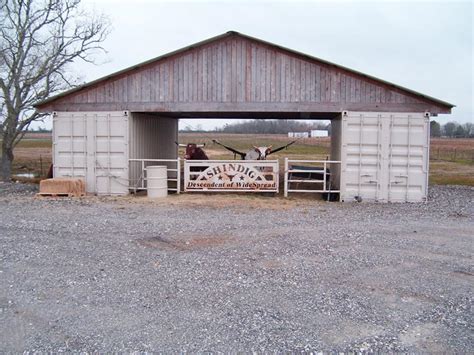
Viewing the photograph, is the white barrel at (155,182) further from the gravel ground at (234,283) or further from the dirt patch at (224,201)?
the gravel ground at (234,283)

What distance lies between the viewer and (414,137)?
48.0 ft

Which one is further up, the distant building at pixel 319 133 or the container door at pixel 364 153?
the distant building at pixel 319 133

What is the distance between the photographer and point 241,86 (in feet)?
49.8

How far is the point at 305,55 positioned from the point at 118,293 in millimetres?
10729

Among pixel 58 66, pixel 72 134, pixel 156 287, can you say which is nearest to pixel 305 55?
pixel 72 134

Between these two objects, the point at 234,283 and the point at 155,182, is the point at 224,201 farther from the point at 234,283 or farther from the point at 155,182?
the point at 234,283

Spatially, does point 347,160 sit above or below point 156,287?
above

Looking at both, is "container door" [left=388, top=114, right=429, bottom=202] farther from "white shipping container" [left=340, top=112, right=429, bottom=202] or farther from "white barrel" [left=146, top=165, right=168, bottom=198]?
"white barrel" [left=146, top=165, right=168, bottom=198]

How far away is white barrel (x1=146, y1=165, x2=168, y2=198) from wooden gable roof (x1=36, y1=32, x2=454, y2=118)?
192 cm

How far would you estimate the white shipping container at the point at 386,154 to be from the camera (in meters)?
14.6

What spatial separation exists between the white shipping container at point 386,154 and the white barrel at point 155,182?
18.3 feet

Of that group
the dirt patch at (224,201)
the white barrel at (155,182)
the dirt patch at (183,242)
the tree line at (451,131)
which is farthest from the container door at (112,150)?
the tree line at (451,131)

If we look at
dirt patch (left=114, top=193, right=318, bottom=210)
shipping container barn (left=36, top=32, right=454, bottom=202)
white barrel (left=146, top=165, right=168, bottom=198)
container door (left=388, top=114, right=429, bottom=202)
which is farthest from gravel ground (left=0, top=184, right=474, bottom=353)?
white barrel (left=146, top=165, right=168, bottom=198)

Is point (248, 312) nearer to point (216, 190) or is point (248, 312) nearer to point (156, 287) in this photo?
point (156, 287)
